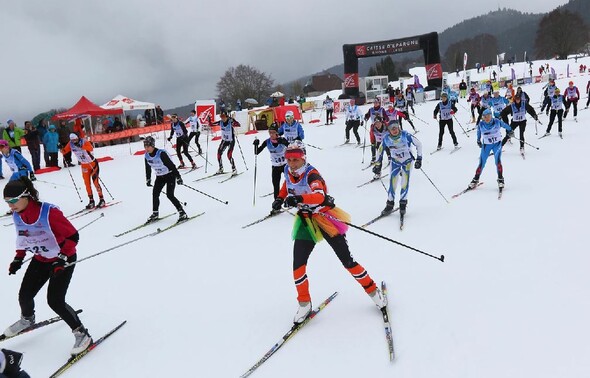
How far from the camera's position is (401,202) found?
23.5ft

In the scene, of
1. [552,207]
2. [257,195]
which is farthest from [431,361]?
[257,195]

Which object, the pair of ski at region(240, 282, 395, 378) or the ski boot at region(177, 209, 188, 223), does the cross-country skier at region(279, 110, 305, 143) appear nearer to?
the ski boot at region(177, 209, 188, 223)

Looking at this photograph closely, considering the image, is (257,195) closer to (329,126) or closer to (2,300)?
(2,300)

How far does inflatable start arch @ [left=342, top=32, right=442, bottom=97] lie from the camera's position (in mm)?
33938

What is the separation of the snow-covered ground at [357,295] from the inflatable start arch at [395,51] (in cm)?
2753

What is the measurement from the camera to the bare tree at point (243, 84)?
59938mm

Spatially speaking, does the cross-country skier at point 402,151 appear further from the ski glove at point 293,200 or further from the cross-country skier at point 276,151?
the ski glove at point 293,200

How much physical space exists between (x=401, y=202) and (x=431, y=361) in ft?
13.7

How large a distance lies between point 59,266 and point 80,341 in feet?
2.72

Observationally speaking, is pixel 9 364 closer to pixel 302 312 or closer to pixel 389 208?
pixel 302 312

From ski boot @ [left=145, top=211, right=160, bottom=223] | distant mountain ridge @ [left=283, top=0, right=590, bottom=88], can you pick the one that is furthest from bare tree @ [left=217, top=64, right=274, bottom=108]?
distant mountain ridge @ [left=283, top=0, right=590, bottom=88]

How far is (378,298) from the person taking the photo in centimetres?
398

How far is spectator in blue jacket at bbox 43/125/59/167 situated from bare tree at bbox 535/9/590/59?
81359mm

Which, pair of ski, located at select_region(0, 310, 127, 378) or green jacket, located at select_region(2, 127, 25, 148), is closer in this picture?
pair of ski, located at select_region(0, 310, 127, 378)
